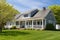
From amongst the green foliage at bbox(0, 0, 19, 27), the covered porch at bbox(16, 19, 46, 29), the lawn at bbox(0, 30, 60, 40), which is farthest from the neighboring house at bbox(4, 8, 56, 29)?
the lawn at bbox(0, 30, 60, 40)

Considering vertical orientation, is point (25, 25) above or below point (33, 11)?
below

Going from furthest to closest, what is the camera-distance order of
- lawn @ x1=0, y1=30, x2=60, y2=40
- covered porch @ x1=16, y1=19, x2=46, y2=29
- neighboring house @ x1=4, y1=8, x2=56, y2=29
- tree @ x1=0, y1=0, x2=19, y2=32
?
neighboring house @ x1=4, y1=8, x2=56, y2=29
covered porch @ x1=16, y1=19, x2=46, y2=29
tree @ x1=0, y1=0, x2=19, y2=32
lawn @ x1=0, y1=30, x2=60, y2=40

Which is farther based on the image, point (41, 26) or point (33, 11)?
point (33, 11)

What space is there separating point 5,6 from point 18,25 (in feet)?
74.4

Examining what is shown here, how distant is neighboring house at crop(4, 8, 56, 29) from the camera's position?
46344 mm

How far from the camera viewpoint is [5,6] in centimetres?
2969

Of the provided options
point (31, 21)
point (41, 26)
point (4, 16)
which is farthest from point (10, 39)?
point (31, 21)

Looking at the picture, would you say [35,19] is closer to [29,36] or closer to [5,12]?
[5,12]

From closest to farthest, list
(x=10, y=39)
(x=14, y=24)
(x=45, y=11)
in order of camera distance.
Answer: (x=10, y=39) < (x=45, y=11) < (x=14, y=24)

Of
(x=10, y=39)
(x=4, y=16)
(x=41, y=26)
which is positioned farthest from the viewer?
(x=41, y=26)

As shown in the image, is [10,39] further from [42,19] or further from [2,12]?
[42,19]

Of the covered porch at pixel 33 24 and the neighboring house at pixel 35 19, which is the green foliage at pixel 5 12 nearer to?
the covered porch at pixel 33 24

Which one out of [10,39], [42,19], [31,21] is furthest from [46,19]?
[10,39]

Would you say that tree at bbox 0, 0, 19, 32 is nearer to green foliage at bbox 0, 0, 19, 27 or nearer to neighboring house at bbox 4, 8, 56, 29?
green foliage at bbox 0, 0, 19, 27
